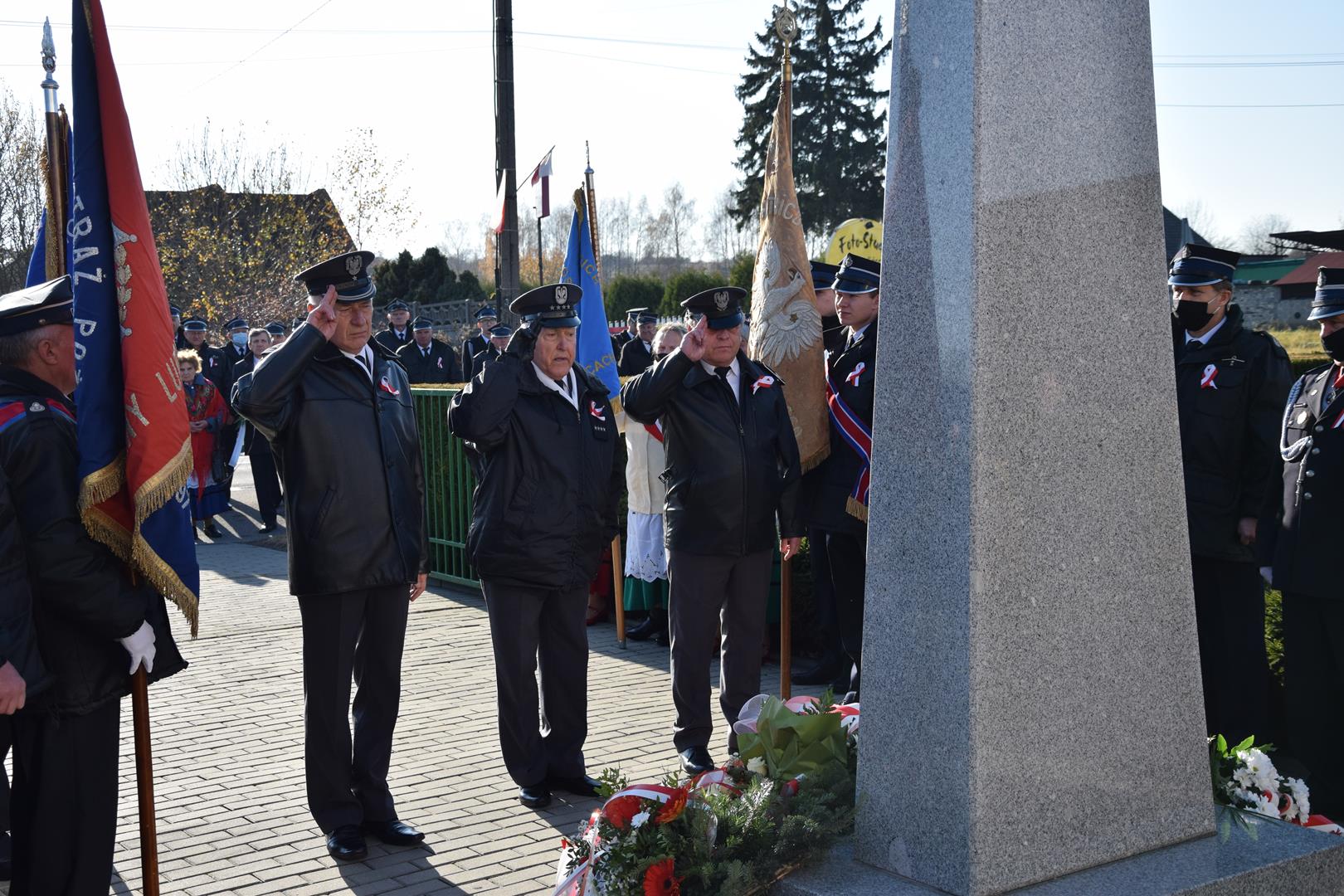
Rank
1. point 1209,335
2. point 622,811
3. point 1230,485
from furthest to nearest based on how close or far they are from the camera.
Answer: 1. point 1209,335
2. point 1230,485
3. point 622,811

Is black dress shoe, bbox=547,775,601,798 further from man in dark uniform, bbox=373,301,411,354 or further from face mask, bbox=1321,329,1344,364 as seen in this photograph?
man in dark uniform, bbox=373,301,411,354

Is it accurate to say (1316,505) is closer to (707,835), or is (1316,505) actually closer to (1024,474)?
(1024,474)

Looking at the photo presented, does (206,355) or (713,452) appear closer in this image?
(713,452)

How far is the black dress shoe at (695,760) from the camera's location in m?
5.82

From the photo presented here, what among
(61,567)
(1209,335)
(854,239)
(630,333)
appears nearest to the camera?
(61,567)

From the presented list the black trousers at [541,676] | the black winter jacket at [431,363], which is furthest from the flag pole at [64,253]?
the black winter jacket at [431,363]

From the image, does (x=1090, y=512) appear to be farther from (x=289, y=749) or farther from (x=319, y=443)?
(x=289, y=749)

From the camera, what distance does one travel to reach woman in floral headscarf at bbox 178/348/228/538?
45.4 feet

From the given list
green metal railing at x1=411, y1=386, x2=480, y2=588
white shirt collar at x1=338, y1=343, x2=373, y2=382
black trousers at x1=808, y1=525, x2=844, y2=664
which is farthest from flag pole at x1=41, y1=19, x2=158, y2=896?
green metal railing at x1=411, y1=386, x2=480, y2=588

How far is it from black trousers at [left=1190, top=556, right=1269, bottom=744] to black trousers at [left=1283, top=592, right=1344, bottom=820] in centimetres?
22

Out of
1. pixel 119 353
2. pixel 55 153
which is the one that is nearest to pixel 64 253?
pixel 55 153

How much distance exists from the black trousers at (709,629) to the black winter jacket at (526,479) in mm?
557

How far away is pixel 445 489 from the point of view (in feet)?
35.7

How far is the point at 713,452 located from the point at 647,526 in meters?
2.66
